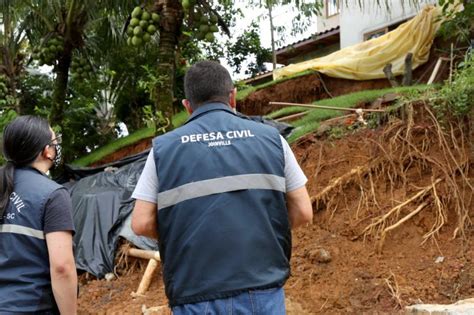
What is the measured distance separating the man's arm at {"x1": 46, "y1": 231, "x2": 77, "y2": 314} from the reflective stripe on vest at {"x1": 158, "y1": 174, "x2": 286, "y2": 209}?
545 mm

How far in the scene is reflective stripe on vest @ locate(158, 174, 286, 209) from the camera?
7.50 ft

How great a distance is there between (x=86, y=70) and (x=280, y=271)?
11.4 meters

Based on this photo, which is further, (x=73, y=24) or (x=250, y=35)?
(x=250, y=35)

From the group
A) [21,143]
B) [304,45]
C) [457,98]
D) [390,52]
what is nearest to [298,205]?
[21,143]

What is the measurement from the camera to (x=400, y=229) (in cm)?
586

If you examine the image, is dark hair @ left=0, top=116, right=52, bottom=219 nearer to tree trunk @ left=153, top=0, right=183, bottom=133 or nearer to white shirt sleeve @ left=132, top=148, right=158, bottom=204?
white shirt sleeve @ left=132, top=148, right=158, bottom=204

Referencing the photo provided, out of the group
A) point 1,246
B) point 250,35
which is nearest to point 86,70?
point 250,35

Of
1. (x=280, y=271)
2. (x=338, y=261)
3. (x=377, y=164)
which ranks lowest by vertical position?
(x=338, y=261)

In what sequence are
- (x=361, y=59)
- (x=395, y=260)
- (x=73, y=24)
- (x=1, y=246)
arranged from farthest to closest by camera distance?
(x=361, y=59), (x=73, y=24), (x=395, y=260), (x=1, y=246)

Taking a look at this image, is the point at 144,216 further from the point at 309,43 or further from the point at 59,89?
the point at 309,43

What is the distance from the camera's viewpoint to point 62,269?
99.4 inches

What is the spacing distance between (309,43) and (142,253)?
1346cm

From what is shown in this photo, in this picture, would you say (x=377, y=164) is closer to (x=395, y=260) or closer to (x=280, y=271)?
(x=395, y=260)

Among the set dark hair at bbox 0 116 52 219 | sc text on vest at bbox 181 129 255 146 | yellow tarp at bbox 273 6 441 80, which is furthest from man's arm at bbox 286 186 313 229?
yellow tarp at bbox 273 6 441 80
